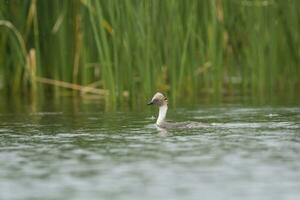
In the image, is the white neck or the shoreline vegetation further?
the shoreline vegetation

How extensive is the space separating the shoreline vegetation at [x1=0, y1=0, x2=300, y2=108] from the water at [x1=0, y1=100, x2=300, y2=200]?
1.73m

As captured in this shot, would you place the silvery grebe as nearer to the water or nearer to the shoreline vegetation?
the water

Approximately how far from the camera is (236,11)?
18.8 metres

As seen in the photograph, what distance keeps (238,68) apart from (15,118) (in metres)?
6.72

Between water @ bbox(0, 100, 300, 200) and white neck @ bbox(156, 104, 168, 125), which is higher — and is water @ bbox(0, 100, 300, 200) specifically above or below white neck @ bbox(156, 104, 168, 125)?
below

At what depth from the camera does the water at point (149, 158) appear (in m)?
8.56

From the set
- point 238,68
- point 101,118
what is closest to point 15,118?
point 101,118

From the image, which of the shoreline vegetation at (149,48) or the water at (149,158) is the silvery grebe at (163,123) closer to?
the water at (149,158)

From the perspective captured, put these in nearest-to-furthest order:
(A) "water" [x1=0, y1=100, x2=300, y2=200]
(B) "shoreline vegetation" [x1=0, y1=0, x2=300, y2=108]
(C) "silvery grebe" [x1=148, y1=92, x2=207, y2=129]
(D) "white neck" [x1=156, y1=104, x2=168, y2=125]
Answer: (A) "water" [x1=0, y1=100, x2=300, y2=200] → (C) "silvery grebe" [x1=148, y1=92, x2=207, y2=129] → (D) "white neck" [x1=156, y1=104, x2=168, y2=125] → (B) "shoreline vegetation" [x1=0, y1=0, x2=300, y2=108]

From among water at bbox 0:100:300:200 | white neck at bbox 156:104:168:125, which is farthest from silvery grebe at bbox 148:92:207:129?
water at bbox 0:100:300:200

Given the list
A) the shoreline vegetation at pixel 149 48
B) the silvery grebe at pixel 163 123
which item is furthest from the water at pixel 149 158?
the shoreline vegetation at pixel 149 48

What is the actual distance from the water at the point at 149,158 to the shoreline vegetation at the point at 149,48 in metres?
1.73

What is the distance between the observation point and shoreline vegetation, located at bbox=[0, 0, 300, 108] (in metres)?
16.6

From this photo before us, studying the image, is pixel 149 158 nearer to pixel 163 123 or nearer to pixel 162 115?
pixel 163 123
